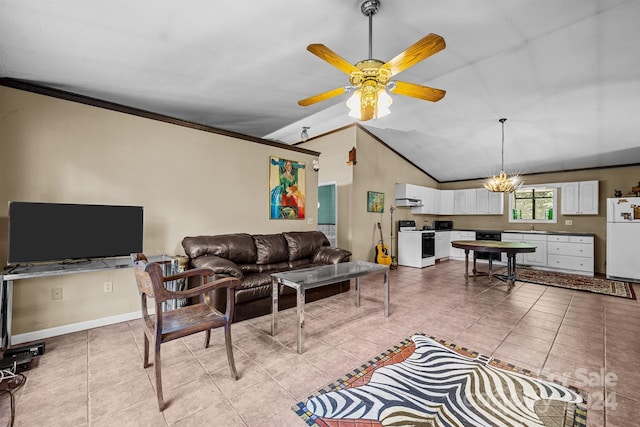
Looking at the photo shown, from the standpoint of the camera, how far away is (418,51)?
1.91m

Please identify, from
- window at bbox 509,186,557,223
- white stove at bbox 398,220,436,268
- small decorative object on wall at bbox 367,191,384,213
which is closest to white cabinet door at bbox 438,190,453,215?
window at bbox 509,186,557,223

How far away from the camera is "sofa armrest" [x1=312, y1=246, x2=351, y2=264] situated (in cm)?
415

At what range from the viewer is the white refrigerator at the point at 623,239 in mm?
5082

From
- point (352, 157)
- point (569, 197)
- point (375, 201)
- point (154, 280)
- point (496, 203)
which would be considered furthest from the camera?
point (496, 203)

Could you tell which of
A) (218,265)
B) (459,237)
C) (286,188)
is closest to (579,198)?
(459,237)

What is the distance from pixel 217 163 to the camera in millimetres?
3922

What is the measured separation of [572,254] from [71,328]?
885 centimetres

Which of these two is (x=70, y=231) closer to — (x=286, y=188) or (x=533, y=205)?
(x=286, y=188)

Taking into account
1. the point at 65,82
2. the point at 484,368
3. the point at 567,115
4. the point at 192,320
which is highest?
the point at 567,115

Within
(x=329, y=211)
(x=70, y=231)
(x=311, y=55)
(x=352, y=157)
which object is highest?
(x=311, y=55)

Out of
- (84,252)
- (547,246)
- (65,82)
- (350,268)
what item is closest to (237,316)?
(350,268)

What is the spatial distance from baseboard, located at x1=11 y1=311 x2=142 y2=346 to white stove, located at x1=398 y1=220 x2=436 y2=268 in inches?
222

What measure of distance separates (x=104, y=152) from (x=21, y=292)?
161 cm

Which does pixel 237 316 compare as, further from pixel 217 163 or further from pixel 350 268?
pixel 217 163
